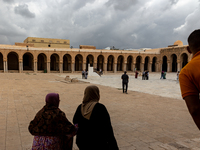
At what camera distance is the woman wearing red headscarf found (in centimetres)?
203

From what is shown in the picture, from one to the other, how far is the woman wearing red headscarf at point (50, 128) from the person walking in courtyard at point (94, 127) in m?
0.18

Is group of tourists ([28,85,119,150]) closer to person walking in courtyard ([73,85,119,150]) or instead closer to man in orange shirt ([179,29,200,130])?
person walking in courtyard ([73,85,119,150])

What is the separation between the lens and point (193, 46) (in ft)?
4.91

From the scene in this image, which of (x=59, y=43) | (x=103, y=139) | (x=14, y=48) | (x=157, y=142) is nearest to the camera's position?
(x=103, y=139)

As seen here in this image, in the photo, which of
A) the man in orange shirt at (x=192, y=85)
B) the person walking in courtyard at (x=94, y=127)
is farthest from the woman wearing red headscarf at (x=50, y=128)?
the man in orange shirt at (x=192, y=85)

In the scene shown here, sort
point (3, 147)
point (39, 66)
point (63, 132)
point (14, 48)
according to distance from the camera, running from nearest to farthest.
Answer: point (63, 132) → point (3, 147) → point (14, 48) → point (39, 66)

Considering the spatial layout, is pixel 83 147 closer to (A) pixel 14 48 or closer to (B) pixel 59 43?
(A) pixel 14 48

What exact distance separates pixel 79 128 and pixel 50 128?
0.33 meters

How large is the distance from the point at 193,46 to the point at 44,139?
1835 millimetres

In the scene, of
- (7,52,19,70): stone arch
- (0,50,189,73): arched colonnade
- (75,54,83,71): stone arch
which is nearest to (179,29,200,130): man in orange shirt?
(0,50,189,73): arched colonnade

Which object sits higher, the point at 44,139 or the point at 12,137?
the point at 44,139

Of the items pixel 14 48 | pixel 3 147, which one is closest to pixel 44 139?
pixel 3 147

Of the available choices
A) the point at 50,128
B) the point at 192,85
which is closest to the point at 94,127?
the point at 50,128

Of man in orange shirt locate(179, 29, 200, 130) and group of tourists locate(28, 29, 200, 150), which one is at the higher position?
man in orange shirt locate(179, 29, 200, 130)
